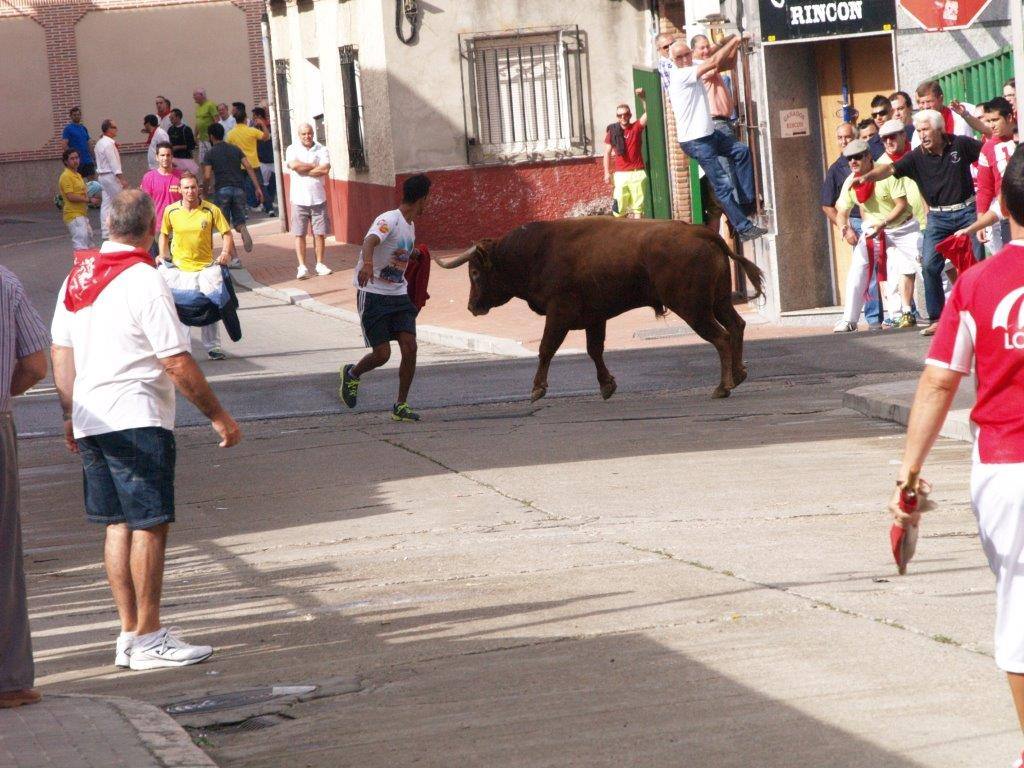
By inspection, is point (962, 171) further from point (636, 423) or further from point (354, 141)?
point (354, 141)

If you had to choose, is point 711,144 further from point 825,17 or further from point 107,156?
point 107,156

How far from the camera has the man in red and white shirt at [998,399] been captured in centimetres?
466

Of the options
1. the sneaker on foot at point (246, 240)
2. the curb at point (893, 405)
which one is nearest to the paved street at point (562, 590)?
the curb at point (893, 405)

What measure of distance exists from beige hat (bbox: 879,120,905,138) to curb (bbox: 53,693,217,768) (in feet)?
39.2

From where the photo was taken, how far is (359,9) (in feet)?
90.4

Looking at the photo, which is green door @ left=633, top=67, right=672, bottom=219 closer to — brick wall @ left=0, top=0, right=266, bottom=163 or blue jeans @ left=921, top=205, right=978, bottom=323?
blue jeans @ left=921, top=205, right=978, bottom=323

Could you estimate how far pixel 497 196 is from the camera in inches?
1054

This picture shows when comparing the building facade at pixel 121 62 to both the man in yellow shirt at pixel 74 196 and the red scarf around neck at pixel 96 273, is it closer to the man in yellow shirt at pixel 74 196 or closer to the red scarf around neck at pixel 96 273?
the man in yellow shirt at pixel 74 196

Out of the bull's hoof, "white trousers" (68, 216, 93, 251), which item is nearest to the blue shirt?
"white trousers" (68, 216, 93, 251)

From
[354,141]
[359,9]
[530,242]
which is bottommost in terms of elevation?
[530,242]

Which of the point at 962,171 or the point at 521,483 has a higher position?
the point at 962,171

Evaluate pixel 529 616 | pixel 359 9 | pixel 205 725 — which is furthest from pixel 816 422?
pixel 359 9

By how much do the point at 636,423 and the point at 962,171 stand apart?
15.9 feet

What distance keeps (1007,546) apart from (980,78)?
13.7 metres
